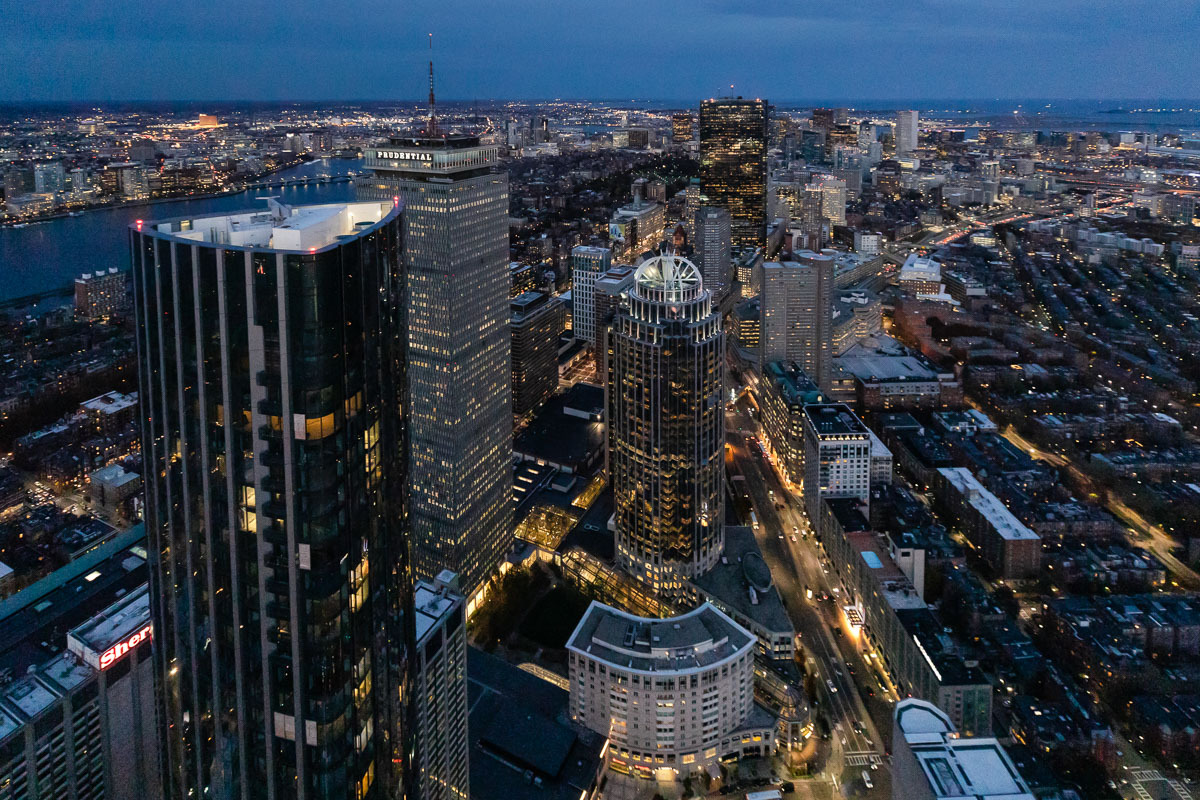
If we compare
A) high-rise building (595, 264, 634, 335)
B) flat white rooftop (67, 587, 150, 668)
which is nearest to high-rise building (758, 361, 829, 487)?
high-rise building (595, 264, 634, 335)

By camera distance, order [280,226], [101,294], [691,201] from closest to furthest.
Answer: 1. [280,226]
2. [101,294]
3. [691,201]

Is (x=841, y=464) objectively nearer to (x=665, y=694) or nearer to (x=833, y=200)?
(x=665, y=694)

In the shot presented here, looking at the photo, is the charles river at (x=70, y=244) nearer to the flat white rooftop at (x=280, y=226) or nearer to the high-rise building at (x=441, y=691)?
the high-rise building at (x=441, y=691)

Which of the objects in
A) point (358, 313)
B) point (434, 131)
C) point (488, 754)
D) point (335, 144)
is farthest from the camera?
point (335, 144)

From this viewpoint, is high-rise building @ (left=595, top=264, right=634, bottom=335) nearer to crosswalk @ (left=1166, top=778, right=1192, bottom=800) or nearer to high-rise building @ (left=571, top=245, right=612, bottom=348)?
high-rise building @ (left=571, top=245, right=612, bottom=348)

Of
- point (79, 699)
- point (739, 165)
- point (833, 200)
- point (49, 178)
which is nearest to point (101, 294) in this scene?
point (49, 178)

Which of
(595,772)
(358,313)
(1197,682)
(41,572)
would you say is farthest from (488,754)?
(1197,682)

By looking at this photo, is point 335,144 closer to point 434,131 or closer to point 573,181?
point 434,131
